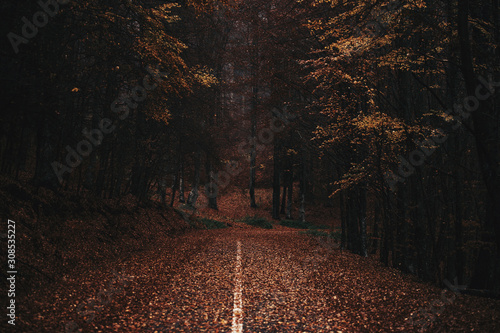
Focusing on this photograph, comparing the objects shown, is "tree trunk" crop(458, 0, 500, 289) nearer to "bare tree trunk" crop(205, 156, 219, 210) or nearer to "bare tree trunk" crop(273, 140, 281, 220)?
"bare tree trunk" crop(273, 140, 281, 220)

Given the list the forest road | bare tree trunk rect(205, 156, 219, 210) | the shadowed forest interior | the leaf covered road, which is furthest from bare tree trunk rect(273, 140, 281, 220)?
the leaf covered road

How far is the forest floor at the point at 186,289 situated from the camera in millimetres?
5090

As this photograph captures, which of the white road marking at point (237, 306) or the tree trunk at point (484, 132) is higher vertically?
the tree trunk at point (484, 132)

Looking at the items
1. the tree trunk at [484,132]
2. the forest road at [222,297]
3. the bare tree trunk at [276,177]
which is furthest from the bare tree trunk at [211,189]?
the tree trunk at [484,132]

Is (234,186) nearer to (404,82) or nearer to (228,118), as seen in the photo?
(228,118)

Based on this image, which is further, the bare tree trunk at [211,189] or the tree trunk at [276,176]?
the bare tree trunk at [211,189]

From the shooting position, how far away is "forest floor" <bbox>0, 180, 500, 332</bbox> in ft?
16.7

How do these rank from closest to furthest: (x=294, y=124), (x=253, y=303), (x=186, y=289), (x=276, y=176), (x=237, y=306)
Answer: (x=237, y=306) < (x=253, y=303) < (x=186, y=289) < (x=294, y=124) < (x=276, y=176)

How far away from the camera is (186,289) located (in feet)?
22.5

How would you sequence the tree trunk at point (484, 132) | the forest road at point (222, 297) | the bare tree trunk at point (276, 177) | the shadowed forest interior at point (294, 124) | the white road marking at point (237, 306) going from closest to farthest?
Result: the white road marking at point (237, 306) < the forest road at point (222, 297) < the tree trunk at point (484, 132) < the shadowed forest interior at point (294, 124) < the bare tree trunk at point (276, 177)

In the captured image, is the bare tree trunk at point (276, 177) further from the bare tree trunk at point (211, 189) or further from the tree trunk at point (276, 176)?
the bare tree trunk at point (211, 189)

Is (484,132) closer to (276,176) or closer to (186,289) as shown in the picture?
(186,289)

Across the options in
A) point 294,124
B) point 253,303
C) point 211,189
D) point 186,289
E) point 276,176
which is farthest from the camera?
point 211,189

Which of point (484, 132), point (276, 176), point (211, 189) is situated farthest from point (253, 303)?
point (211, 189)
